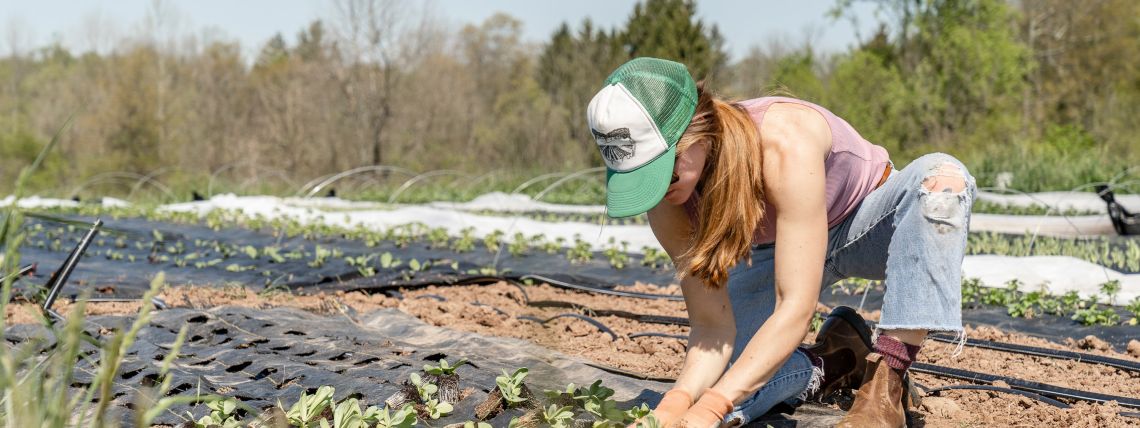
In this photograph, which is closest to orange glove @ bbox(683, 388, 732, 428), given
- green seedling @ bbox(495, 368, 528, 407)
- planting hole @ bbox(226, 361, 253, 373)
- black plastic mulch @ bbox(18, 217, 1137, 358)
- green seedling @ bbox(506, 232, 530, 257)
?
green seedling @ bbox(495, 368, 528, 407)

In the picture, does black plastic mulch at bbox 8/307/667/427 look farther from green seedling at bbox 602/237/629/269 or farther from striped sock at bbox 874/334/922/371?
green seedling at bbox 602/237/629/269

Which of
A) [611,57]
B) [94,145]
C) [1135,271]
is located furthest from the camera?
[94,145]

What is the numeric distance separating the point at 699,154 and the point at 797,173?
21 cm

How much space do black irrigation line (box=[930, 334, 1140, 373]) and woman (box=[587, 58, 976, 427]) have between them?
3.08ft

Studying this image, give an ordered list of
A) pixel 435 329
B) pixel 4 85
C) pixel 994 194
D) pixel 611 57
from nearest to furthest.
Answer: pixel 435 329
pixel 994 194
pixel 611 57
pixel 4 85

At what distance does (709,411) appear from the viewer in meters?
1.86

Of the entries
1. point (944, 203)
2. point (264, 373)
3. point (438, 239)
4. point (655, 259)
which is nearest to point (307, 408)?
point (264, 373)

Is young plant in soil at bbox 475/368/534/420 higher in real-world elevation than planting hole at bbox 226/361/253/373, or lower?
higher

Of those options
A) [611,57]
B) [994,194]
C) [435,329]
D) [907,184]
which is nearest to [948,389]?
[907,184]

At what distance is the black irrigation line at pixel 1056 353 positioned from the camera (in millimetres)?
2912

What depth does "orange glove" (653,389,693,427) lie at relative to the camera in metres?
1.90

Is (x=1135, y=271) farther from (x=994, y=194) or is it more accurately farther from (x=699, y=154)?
(x=994, y=194)

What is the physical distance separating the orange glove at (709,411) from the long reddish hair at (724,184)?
269 millimetres

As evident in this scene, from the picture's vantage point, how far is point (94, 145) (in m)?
20.1
